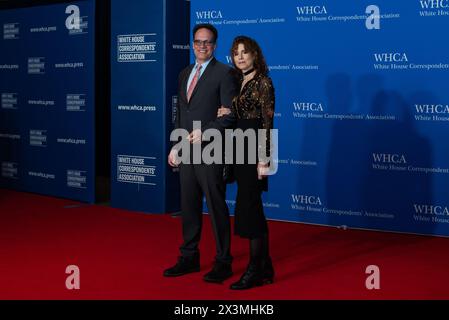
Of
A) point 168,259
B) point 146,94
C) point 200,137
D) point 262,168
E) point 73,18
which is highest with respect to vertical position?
point 73,18

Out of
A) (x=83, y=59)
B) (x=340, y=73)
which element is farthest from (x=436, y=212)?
(x=83, y=59)

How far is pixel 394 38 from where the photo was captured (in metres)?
5.79

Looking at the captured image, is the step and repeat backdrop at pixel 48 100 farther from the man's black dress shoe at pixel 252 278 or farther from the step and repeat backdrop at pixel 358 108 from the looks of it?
the man's black dress shoe at pixel 252 278

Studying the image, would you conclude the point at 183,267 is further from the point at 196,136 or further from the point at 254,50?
the point at 254,50

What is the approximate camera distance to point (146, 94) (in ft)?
22.1

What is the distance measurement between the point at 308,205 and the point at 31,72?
387 cm

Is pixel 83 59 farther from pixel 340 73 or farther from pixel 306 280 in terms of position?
pixel 306 280

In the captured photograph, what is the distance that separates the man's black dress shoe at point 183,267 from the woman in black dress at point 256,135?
0.47 metres

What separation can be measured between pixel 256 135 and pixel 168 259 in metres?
1.40

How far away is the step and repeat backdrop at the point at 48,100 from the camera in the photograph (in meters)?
7.38

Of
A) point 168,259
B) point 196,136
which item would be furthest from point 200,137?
point 168,259

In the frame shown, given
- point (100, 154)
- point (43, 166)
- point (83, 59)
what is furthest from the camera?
point (100, 154)

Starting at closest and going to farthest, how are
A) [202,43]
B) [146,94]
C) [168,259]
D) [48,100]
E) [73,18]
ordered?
1. [202,43]
2. [168,259]
3. [146,94]
4. [73,18]
5. [48,100]

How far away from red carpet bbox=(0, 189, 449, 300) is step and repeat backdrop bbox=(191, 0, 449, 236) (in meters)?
0.26
